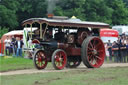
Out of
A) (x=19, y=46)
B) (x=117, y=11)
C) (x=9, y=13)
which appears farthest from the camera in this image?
(x=117, y=11)

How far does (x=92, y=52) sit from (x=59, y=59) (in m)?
1.92

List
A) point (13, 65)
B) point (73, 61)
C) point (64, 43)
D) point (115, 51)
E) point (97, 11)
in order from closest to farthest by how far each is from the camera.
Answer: point (64, 43) → point (73, 61) → point (13, 65) → point (115, 51) → point (97, 11)

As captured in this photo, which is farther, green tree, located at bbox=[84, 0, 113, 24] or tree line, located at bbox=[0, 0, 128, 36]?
green tree, located at bbox=[84, 0, 113, 24]

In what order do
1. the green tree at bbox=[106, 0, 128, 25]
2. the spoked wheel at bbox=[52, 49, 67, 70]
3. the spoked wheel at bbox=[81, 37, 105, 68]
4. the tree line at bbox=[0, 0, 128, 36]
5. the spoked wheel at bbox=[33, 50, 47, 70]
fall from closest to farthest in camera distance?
1. the spoked wheel at bbox=[52, 49, 67, 70]
2. the spoked wheel at bbox=[33, 50, 47, 70]
3. the spoked wheel at bbox=[81, 37, 105, 68]
4. the tree line at bbox=[0, 0, 128, 36]
5. the green tree at bbox=[106, 0, 128, 25]

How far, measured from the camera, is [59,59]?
17.0 meters

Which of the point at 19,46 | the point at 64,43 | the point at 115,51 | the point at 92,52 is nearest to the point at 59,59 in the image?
the point at 64,43

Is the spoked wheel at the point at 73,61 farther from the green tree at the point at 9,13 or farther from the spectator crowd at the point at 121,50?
the green tree at the point at 9,13

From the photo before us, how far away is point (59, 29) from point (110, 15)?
45.3 metres

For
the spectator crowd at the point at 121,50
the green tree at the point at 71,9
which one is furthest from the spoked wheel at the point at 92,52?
the green tree at the point at 71,9

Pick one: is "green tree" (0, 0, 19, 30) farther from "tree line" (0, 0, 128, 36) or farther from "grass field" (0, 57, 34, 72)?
"grass field" (0, 57, 34, 72)

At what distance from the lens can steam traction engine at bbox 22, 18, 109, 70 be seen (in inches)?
670

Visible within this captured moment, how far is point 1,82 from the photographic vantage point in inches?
471

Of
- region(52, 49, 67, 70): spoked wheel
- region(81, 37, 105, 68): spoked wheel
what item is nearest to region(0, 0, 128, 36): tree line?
region(81, 37, 105, 68): spoked wheel

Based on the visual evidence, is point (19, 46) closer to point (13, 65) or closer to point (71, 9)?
point (13, 65)
